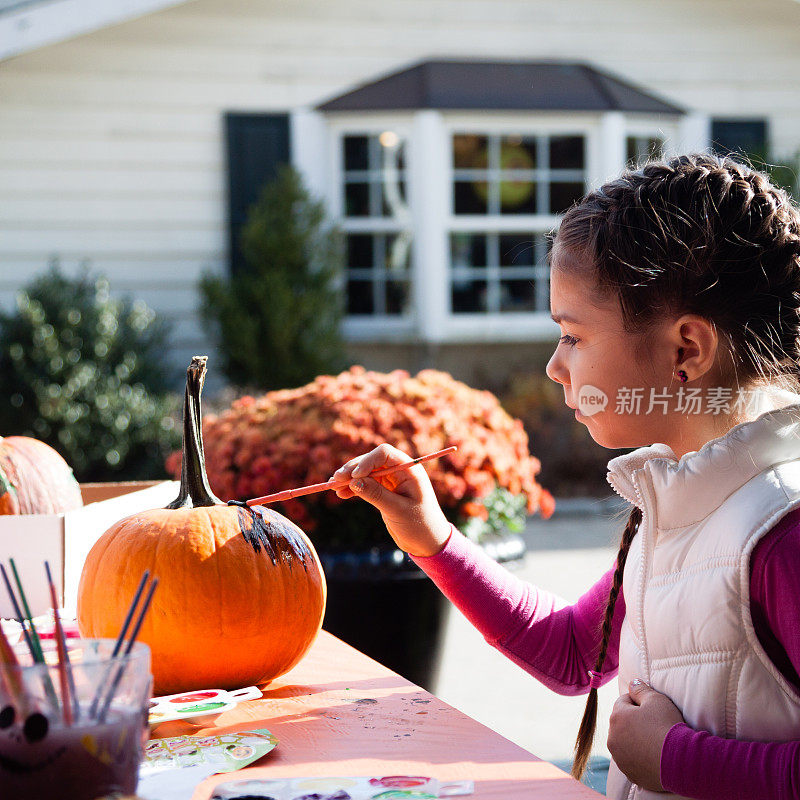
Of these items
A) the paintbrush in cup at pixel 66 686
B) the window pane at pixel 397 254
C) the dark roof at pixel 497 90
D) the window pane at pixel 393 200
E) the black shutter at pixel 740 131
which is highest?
the dark roof at pixel 497 90

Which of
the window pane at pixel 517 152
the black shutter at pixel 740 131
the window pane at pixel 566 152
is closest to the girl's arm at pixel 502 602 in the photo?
the window pane at pixel 517 152

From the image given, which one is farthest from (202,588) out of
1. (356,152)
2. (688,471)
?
(356,152)

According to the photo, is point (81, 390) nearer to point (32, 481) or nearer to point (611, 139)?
point (611, 139)

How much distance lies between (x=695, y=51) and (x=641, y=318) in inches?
315

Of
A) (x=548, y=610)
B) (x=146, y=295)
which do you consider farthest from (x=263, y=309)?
(x=548, y=610)

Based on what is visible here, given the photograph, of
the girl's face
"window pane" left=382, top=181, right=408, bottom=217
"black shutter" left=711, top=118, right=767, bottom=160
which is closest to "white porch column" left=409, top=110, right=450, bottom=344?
"window pane" left=382, top=181, right=408, bottom=217

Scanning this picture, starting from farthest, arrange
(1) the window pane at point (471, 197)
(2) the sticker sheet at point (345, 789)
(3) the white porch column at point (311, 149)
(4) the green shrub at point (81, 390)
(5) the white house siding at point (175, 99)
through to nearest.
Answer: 1. (1) the window pane at point (471, 197)
2. (3) the white porch column at point (311, 149)
3. (5) the white house siding at point (175, 99)
4. (4) the green shrub at point (81, 390)
5. (2) the sticker sheet at point (345, 789)

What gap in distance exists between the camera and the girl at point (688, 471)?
109cm

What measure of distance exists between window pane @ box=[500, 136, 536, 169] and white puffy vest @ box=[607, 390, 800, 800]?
23.9 ft

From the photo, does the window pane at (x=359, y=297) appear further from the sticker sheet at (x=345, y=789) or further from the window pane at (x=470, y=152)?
the sticker sheet at (x=345, y=789)

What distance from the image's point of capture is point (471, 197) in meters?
8.33

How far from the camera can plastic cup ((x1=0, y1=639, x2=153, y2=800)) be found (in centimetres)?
74

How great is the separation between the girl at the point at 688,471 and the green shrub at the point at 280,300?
5.75 m

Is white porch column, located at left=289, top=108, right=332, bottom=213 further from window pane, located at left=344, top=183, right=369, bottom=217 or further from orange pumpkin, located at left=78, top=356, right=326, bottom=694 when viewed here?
orange pumpkin, located at left=78, top=356, right=326, bottom=694
